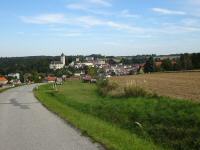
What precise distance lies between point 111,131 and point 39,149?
336 centimetres

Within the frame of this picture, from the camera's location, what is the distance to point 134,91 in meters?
26.3

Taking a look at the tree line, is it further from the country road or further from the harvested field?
the country road

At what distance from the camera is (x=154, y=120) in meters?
14.9

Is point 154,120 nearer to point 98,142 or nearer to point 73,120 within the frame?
point 73,120

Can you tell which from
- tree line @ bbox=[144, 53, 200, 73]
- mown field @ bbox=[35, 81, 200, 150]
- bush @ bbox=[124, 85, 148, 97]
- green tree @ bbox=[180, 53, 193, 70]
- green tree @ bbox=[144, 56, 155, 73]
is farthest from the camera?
green tree @ bbox=[144, 56, 155, 73]

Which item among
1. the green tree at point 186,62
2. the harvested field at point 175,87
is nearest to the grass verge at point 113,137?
the harvested field at point 175,87

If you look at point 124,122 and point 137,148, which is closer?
point 137,148

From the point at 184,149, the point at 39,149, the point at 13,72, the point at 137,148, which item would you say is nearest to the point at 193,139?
the point at 184,149

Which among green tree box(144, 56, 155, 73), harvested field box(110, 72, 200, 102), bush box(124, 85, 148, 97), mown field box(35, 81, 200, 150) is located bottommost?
green tree box(144, 56, 155, 73)

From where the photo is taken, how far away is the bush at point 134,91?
85.1 ft

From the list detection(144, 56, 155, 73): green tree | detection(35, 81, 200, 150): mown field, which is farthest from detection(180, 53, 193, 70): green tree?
detection(35, 81, 200, 150): mown field

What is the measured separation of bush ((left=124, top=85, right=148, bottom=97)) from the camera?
2593cm

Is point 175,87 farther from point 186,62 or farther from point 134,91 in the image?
point 186,62

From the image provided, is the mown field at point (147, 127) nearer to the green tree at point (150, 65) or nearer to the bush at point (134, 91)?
the bush at point (134, 91)
